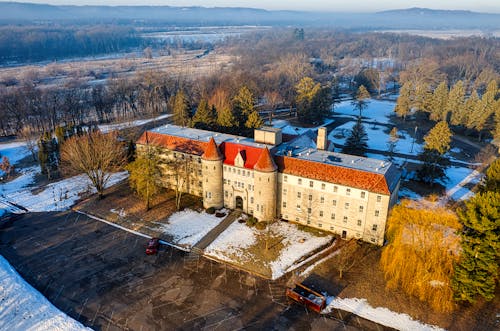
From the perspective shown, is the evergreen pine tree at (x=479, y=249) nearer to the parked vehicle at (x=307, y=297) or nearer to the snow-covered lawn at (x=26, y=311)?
the parked vehicle at (x=307, y=297)

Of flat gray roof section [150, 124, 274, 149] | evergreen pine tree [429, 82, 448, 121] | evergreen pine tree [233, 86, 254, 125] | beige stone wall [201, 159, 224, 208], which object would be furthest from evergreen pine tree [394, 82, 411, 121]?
beige stone wall [201, 159, 224, 208]

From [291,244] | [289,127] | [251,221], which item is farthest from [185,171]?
[289,127]

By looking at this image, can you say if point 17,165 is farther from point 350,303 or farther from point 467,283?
point 467,283

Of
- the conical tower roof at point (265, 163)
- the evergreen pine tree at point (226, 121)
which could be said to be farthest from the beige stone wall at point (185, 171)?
the evergreen pine tree at point (226, 121)

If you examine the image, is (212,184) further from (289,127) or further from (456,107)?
(456,107)

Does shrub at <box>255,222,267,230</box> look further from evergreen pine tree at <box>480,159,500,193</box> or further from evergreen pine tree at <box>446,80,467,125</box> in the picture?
evergreen pine tree at <box>446,80,467,125</box>
